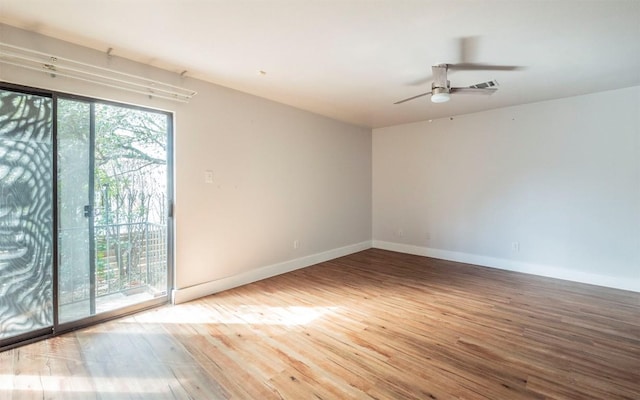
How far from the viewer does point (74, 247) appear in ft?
8.37

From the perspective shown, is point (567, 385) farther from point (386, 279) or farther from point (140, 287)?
point (140, 287)

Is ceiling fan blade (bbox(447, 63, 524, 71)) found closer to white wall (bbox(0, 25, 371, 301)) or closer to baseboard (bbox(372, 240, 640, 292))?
white wall (bbox(0, 25, 371, 301))

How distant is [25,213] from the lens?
2301 mm

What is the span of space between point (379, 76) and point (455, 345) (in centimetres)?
267

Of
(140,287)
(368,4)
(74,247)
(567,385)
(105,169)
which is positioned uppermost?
(368,4)

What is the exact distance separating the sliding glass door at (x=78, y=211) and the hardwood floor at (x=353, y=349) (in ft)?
0.92

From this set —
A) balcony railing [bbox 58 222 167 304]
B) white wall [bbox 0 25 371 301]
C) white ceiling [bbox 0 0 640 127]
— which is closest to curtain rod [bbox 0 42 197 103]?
white wall [bbox 0 25 371 301]

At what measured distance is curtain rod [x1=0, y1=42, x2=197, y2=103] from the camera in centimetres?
217

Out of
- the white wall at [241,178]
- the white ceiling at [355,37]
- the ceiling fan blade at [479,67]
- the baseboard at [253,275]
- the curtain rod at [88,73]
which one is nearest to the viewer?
the white ceiling at [355,37]

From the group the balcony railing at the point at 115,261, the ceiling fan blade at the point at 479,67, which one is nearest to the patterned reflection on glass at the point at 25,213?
the balcony railing at the point at 115,261

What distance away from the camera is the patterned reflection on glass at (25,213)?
7.29ft

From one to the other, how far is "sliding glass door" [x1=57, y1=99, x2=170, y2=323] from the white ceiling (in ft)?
2.21

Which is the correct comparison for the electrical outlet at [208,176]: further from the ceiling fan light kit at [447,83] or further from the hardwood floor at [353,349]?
the ceiling fan light kit at [447,83]

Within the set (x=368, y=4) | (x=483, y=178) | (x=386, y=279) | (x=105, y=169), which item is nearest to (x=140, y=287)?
(x=105, y=169)
